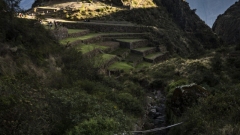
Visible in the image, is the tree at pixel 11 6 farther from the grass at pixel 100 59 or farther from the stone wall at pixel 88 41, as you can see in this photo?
the stone wall at pixel 88 41

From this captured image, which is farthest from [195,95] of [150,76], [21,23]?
[150,76]

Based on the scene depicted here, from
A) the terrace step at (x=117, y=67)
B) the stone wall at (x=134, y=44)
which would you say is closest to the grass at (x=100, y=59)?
the terrace step at (x=117, y=67)

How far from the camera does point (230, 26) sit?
62.2 metres

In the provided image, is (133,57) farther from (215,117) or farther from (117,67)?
(215,117)

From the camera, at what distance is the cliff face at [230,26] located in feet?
188

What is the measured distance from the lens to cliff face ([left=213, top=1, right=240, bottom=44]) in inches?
2256

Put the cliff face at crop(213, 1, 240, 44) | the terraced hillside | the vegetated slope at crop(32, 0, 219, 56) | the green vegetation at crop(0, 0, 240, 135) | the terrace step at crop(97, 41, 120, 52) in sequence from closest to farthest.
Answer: the green vegetation at crop(0, 0, 240, 135), the terraced hillside, the terrace step at crop(97, 41, 120, 52), the vegetated slope at crop(32, 0, 219, 56), the cliff face at crop(213, 1, 240, 44)

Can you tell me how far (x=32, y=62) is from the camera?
35.9ft

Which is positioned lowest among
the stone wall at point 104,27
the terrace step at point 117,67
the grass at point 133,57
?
the terrace step at point 117,67

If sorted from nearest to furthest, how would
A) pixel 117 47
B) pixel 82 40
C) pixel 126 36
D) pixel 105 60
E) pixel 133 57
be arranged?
pixel 105 60 < pixel 82 40 < pixel 133 57 < pixel 117 47 < pixel 126 36

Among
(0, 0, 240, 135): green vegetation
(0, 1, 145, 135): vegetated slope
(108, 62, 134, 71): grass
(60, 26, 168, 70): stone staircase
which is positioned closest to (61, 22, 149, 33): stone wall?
(60, 26, 168, 70): stone staircase

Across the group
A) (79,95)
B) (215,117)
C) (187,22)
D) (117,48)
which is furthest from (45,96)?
(187,22)

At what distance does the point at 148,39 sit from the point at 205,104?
32.3m

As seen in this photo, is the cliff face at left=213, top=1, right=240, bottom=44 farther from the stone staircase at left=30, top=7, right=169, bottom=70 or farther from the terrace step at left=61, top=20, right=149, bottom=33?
the terrace step at left=61, top=20, right=149, bottom=33
